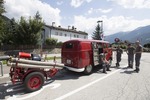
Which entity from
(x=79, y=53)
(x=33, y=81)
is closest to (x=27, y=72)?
(x=33, y=81)

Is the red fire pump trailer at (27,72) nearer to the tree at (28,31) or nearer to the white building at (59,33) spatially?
the tree at (28,31)

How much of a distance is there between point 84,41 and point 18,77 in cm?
408

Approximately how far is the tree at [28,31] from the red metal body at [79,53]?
19.9 m

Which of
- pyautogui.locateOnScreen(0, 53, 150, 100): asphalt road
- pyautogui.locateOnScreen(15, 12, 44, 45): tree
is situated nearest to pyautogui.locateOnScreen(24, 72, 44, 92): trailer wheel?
pyautogui.locateOnScreen(0, 53, 150, 100): asphalt road

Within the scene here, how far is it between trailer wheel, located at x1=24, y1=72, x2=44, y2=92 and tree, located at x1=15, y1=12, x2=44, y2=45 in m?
22.5

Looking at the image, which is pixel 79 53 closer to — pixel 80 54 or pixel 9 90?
pixel 80 54

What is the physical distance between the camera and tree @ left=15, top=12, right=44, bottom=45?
27.6 meters

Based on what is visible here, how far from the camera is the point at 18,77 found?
608 centimetres

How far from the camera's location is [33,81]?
6.20 m

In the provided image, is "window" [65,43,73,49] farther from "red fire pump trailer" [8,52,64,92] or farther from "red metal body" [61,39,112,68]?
"red fire pump trailer" [8,52,64,92]

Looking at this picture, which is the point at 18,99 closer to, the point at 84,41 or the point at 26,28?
the point at 84,41

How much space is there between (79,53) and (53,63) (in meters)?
1.73

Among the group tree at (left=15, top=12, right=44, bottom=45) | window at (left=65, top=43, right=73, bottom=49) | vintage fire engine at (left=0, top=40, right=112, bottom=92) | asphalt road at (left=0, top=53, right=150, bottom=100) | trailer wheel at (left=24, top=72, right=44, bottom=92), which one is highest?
tree at (left=15, top=12, right=44, bottom=45)

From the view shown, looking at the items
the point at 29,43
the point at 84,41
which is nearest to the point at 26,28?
the point at 29,43
